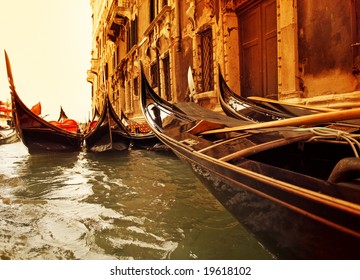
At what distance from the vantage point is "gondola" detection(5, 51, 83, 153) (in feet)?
17.0

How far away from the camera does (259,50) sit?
4188 millimetres

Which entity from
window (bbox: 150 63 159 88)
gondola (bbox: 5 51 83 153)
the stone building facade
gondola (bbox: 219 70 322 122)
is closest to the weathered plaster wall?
the stone building facade

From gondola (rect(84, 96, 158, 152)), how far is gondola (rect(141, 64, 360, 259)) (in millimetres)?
3548

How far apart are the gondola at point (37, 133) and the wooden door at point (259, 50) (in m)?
3.72

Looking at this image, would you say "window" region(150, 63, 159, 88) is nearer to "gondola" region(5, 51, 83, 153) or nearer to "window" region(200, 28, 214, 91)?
"window" region(200, 28, 214, 91)

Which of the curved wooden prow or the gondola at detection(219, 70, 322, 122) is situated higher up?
the curved wooden prow

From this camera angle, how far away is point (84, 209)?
86.4 inches

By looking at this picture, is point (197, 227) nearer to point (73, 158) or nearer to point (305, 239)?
point (305, 239)

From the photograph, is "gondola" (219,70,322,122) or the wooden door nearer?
"gondola" (219,70,322,122)

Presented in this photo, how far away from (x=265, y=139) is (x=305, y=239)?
2.89ft

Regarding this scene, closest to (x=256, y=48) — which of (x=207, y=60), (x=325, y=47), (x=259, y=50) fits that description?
(x=259, y=50)

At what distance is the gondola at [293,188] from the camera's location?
0.73m

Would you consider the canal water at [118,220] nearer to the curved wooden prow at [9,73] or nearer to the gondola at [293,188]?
the gondola at [293,188]
